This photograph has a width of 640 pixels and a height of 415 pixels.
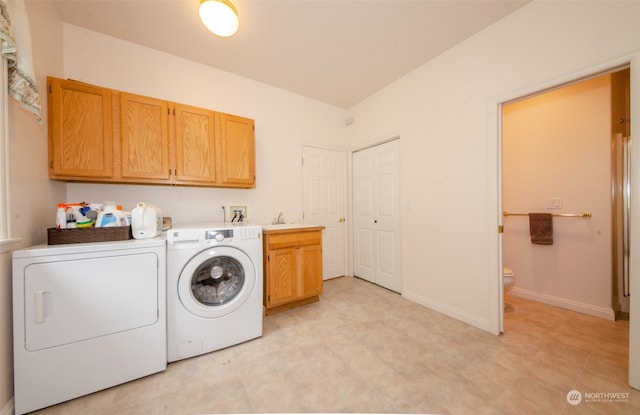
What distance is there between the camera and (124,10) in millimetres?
1815

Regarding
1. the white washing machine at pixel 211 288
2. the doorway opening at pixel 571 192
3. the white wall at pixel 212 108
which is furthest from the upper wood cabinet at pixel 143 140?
the doorway opening at pixel 571 192

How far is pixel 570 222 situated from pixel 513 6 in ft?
7.49

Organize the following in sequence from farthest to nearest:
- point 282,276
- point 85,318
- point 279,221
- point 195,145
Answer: point 279,221 → point 282,276 → point 195,145 → point 85,318

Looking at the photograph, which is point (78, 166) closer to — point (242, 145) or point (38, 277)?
point (38, 277)

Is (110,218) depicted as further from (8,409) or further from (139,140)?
(8,409)

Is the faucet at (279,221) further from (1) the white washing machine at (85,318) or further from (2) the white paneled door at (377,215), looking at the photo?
(1) the white washing machine at (85,318)

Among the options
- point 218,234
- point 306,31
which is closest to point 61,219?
point 218,234

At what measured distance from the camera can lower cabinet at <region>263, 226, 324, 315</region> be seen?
2.28m

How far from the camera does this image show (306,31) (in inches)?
81.1

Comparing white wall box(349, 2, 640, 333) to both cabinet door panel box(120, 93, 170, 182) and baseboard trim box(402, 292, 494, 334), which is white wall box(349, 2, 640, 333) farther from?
cabinet door panel box(120, 93, 170, 182)

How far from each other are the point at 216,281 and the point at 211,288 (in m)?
0.06

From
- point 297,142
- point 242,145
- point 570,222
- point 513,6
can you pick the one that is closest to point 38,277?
point 242,145

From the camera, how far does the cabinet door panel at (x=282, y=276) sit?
2.28 m

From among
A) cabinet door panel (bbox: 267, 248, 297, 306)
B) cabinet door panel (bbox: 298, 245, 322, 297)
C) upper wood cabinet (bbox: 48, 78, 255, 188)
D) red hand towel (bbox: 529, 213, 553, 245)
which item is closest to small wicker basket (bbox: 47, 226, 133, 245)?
upper wood cabinet (bbox: 48, 78, 255, 188)
